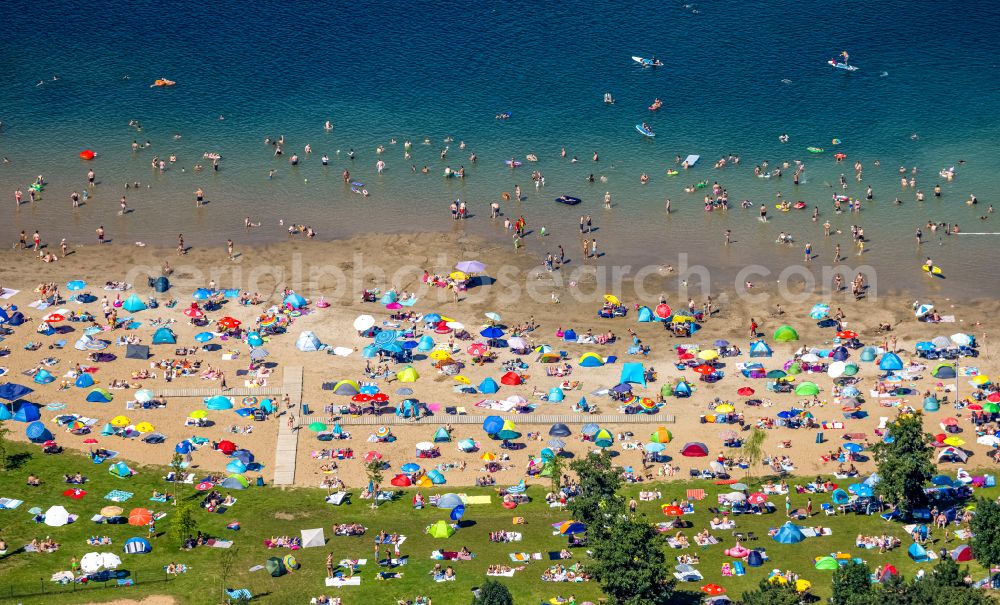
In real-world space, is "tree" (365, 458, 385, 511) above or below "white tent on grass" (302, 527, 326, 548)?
above

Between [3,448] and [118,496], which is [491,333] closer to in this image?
[118,496]

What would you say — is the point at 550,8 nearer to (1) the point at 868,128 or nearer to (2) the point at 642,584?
(1) the point at 868,128

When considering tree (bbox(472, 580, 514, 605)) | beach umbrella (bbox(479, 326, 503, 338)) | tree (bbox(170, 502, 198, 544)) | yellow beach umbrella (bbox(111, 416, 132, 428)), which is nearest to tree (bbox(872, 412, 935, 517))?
tree (bbox(472, 580, 514, 605))

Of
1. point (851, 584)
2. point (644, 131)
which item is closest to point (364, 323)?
point (644, 131)

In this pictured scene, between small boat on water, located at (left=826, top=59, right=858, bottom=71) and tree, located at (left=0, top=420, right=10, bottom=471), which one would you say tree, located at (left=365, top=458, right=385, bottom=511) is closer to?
tree, located at (left=0, top=420, right=10, bottom=471)

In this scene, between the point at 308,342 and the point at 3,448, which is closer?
the point at 3,448

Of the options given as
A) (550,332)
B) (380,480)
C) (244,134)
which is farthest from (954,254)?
(244,134)
